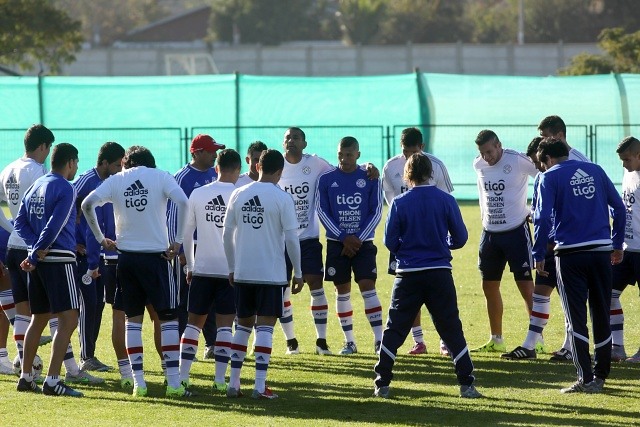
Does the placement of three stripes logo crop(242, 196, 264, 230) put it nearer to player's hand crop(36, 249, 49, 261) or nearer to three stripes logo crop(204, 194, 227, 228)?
three stripes logo crop(204, 194, 227, 228)

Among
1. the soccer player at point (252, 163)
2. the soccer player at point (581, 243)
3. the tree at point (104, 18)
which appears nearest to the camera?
the soccer player at point (581, 243)

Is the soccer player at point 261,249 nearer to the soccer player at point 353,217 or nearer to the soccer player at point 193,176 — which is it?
the soccer player at point 193,176

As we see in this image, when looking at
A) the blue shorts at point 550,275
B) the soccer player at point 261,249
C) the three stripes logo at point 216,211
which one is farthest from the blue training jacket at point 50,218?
the blue shorts at point 550,275

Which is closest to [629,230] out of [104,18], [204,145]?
[204,145]

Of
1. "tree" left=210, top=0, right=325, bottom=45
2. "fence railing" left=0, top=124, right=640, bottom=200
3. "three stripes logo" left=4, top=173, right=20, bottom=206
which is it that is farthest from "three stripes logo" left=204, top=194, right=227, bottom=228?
"tree" left=210, top=0, right=325, bottom=45

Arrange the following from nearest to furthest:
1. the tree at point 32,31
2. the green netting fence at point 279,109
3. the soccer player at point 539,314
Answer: the soccer player at point 539,314, the green netting fence at point 279,109, the tree at point 32,31

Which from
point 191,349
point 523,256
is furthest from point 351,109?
point 191,349

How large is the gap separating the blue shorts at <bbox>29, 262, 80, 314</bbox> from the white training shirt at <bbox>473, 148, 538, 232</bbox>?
3.97 metres

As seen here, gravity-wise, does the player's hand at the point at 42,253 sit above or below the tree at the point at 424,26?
below

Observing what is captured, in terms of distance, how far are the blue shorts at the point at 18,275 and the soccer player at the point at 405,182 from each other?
10.7ft

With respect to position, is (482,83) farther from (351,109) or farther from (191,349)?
(191,349)

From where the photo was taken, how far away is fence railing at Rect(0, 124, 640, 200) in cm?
2653

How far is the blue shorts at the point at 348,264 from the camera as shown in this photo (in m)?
10.8

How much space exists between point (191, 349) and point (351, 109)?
18.8 m
